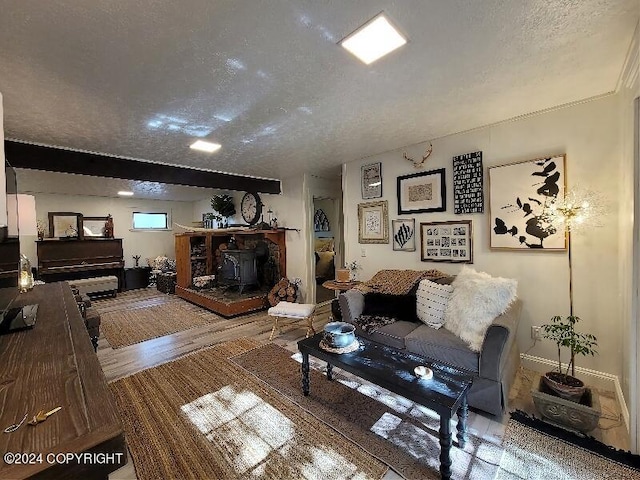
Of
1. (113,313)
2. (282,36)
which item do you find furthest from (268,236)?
(282,36)

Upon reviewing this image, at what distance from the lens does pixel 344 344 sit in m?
2.10

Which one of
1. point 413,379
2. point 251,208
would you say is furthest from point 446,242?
point 251,208

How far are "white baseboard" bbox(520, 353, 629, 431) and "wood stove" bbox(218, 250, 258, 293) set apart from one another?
4.15 metres

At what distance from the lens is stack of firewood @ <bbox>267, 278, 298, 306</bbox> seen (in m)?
4.70

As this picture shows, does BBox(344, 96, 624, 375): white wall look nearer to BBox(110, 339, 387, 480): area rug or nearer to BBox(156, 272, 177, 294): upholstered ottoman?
BBox(110, 339, 387, 480): area rug

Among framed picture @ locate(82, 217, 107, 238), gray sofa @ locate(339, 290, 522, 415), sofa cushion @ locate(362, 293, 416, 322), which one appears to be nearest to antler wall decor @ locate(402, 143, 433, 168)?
sofa cushion @ locate(362, 293, 416, 322)

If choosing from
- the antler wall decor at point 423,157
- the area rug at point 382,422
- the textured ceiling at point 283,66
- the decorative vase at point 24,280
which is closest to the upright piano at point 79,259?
the decorative vase at point 24,280

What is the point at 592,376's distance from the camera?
231cm

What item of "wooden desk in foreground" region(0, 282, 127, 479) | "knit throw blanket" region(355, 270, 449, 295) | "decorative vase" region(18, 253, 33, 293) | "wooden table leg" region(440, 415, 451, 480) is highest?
"decorative vase" region(18, 253, 33, 293)

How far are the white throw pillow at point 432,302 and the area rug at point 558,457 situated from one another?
908 millimetres

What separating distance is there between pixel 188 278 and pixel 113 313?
1.43m

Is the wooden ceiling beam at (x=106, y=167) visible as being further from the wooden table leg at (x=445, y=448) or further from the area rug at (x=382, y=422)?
the wooden table leg at (x=445, y=448)

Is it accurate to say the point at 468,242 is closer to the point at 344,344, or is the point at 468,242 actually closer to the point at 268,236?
the point at 344,344

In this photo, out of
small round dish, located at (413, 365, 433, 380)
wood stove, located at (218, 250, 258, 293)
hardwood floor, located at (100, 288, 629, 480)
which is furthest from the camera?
wood stove, located at (218, 250, 258, 293)
